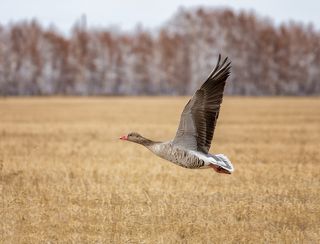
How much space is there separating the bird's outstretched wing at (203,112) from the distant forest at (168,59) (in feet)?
252

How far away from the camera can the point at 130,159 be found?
14500 millimetres

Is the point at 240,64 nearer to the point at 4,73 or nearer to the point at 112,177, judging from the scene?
the point at 4,73

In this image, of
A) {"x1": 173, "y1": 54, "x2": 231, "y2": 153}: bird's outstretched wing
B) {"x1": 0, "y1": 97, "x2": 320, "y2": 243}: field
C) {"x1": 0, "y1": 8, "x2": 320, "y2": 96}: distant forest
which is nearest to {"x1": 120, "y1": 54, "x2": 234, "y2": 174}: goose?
{"x1": 173, "y1": 54, "x2": 231, "y2": 153}: bird's outstretched wing

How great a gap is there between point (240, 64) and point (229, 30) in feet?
21.3

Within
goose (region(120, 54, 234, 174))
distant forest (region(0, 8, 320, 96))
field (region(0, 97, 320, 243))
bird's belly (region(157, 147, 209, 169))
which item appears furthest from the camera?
distant forest (region(0, 8, 320, 96))

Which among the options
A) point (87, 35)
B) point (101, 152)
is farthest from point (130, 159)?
point (87, 35)

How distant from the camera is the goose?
285 inches

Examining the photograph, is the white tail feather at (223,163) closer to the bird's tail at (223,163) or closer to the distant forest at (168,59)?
the bird's tail at (223,163)

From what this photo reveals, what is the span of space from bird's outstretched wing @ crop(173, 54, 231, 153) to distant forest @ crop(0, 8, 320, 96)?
252 ft

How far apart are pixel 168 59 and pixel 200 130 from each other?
272 feet

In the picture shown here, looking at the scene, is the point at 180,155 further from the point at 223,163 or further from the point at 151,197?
the point at 151,197

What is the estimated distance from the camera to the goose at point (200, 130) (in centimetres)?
725

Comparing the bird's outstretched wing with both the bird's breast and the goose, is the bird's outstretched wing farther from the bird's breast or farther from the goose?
the bird's breast

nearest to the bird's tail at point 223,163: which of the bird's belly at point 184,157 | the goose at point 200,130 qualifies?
the goose at point 200,130
